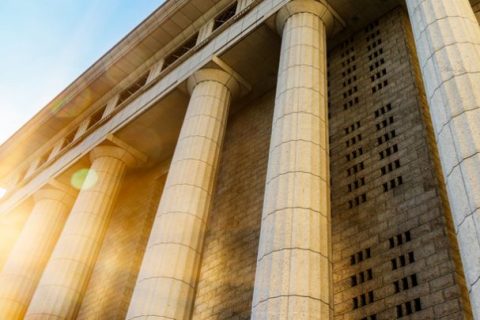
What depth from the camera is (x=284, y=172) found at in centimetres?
1280

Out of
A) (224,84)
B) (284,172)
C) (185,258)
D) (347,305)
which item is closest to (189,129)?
(224,84)

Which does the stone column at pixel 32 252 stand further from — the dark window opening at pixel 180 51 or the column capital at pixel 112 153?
the dark window opening at pixel 180 51

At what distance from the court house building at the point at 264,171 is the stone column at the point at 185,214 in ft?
0.20

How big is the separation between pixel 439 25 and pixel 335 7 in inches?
291

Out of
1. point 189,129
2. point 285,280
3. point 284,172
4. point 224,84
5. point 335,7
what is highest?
point 335,7

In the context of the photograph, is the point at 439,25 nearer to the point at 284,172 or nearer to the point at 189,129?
the point at 284,172

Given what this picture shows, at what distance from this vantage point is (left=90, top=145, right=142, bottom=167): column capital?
978 inches

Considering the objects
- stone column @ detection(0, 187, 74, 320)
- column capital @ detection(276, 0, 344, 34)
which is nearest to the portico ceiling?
column capital @ detection(276, 0, 344, 34)

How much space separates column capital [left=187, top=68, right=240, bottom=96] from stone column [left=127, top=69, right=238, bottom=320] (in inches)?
1.6

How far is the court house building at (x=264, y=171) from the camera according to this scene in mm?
11086

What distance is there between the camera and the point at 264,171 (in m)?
19.5

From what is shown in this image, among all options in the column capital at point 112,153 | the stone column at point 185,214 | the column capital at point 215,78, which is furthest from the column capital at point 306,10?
the column capital at point 112,153

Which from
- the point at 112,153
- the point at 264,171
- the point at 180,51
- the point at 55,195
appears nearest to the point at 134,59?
the point at 180,51

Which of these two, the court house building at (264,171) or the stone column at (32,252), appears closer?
the court house building at (264,171)
